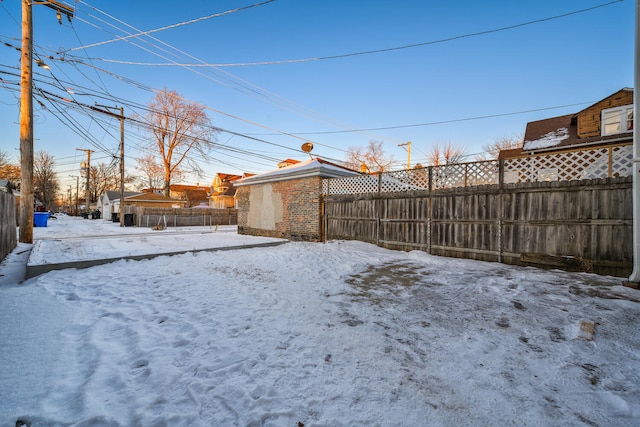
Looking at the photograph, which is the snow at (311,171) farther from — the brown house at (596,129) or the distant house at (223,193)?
the distant house at (223,193)

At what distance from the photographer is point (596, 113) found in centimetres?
1367

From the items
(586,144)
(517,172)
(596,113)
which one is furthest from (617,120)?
(517,172)

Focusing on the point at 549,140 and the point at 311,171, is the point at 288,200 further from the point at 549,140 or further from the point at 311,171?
the point at 549,140

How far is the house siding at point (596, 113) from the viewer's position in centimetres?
1291

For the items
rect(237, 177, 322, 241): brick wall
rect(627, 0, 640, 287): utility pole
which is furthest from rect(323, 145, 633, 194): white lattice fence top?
rect(237, 177, 322, 241): brick wall

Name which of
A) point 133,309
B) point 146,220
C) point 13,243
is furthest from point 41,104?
point 133,309

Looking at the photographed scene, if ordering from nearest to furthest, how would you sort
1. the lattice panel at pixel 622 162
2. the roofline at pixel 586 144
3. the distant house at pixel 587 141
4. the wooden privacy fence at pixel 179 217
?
the lattice panel at pixel 622 162 → the distant house at pixel 587 141 → the roofline at pixel 586 144 → the wooden privacy fence at pixel 179 217

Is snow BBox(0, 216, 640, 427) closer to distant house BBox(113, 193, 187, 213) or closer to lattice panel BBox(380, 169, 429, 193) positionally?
lattice panel BBox(380, 169, 429, 193)

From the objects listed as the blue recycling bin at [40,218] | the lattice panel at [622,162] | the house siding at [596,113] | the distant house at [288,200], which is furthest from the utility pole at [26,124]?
the house siding at [596,113]

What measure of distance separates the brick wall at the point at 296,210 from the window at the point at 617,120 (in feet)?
50.3

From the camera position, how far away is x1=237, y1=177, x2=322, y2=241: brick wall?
31.6 feet

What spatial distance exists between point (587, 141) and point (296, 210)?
15566 millimetres

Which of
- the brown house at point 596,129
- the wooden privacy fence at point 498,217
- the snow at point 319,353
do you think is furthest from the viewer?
the brown house at point 596,129

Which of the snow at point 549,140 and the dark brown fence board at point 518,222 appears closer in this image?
the dark brown fence board at point 518,222
